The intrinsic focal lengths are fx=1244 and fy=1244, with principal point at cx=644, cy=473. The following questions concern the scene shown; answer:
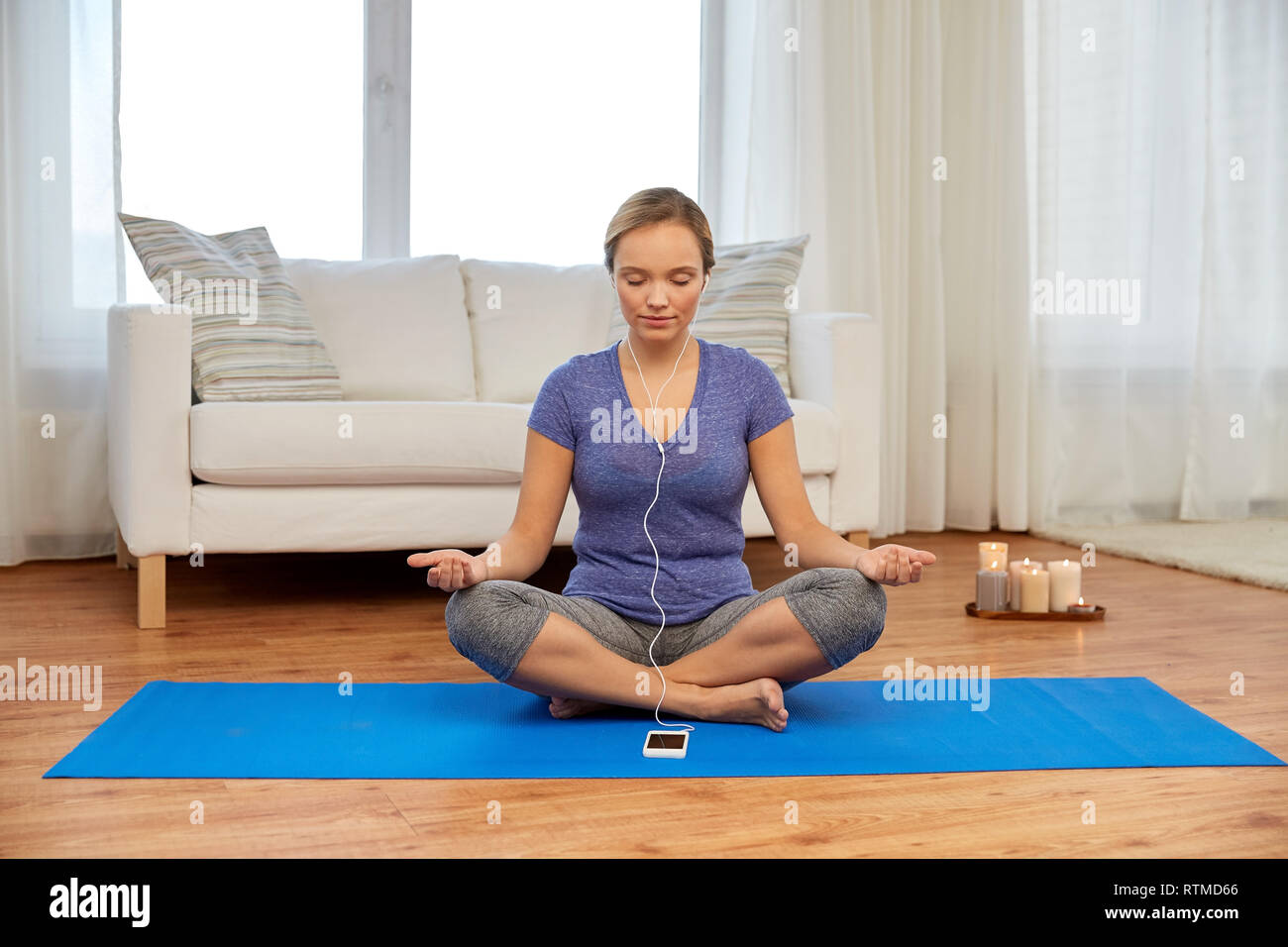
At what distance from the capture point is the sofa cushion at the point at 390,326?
3207 millimetres

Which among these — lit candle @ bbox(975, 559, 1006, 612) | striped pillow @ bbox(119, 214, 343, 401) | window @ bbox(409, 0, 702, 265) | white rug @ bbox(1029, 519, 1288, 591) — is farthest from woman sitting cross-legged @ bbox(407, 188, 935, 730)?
window @ bbox(409, 0, 702, 265)

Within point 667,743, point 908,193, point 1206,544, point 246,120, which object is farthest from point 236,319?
point 1206,544

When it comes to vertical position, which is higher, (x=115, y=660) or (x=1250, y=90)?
(x=1250, y=90)

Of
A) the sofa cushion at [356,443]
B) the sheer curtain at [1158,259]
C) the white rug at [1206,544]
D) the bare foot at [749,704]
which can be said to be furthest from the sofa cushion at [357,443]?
the sheer curtain at [1158,259]

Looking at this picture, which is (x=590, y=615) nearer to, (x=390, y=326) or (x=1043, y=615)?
(x=1043, y=615)

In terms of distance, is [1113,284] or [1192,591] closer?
[1192,591]

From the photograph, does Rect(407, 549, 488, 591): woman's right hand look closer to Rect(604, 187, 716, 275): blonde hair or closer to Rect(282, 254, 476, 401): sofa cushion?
Rect(604, 187, 716, 275): blonde hair

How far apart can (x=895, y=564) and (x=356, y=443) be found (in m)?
1.36

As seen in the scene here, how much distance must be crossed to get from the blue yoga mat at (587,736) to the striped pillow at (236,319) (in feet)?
3.14

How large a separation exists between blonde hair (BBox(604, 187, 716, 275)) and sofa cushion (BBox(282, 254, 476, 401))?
5.03 feet

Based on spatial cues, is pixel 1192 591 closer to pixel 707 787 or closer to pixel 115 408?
pixel 707 787

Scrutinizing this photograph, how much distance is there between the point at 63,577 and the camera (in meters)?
3.08
